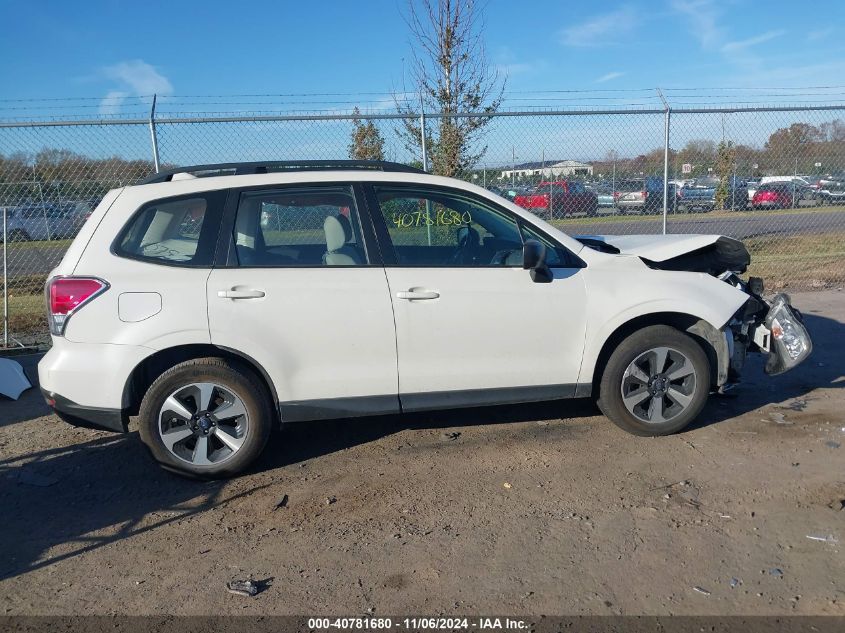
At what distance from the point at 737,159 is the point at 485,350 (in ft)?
41.2

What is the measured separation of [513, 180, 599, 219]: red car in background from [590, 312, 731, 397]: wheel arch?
5092 millimetres

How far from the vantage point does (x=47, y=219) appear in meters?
8.23

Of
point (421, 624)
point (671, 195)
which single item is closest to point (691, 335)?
point (421, 624)

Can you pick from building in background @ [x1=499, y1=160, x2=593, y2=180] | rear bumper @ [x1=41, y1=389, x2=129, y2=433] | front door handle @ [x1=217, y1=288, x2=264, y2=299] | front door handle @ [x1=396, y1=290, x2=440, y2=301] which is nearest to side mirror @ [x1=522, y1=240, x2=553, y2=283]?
front door handle @ [x1=396, y1=290, x2=440, y2=301]

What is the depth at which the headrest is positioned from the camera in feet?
15.0

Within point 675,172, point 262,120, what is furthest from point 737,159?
point 262,120

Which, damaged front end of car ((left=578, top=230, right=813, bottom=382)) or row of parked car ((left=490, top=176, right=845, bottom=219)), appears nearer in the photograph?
damaged front end of car ((left=578, top=230, right=813, bottom=382))

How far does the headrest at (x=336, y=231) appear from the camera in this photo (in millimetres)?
4574

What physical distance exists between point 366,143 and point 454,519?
7301 mm

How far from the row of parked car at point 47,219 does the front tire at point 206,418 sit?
4352 millimetres

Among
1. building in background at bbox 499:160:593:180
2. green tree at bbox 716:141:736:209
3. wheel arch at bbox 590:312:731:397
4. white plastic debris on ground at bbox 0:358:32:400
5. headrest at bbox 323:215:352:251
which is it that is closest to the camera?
headrest at bbox 323:215:352:251

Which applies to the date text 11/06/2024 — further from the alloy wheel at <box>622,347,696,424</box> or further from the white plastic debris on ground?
the white plastic debris on ground

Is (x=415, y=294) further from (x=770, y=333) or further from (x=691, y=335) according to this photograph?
(x=770, y=333)

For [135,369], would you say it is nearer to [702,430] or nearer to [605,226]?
[702,430]
